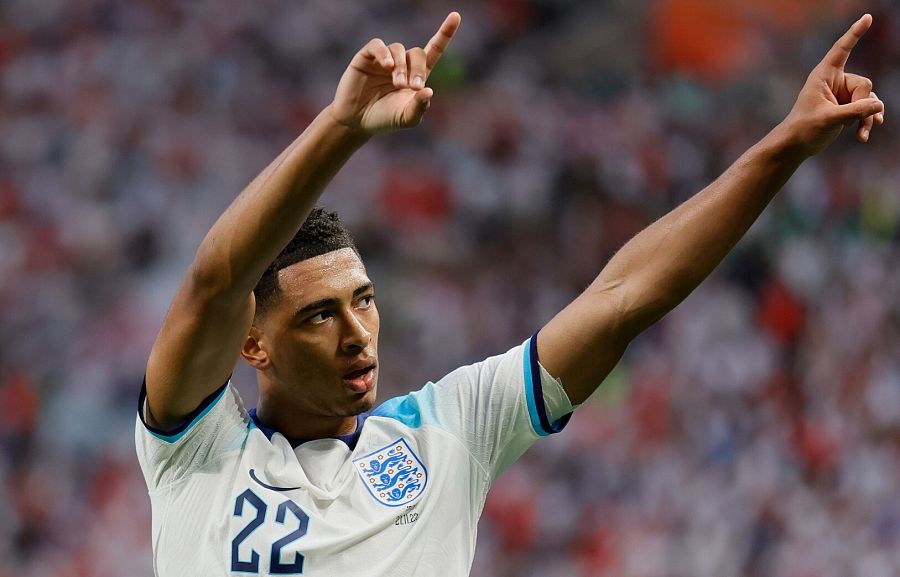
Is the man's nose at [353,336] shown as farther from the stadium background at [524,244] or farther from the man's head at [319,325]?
the stadium background at [524,244]

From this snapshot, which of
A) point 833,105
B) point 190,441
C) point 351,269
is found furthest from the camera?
point 351,269

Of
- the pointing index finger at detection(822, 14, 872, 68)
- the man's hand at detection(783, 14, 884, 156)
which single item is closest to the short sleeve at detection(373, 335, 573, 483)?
the man's hand at detection(783, 14, 884, 156)

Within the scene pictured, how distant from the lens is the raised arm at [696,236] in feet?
8.80

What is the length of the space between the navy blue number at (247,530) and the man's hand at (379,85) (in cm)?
98

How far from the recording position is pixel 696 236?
2.74 meters

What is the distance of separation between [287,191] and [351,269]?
0.70 metres

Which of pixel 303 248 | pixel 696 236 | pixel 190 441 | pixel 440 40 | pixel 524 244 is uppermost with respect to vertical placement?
pixel 524 244

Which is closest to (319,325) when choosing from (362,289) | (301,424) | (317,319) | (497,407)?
(317,319)

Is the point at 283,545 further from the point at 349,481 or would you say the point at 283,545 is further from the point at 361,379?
the point at 361,379

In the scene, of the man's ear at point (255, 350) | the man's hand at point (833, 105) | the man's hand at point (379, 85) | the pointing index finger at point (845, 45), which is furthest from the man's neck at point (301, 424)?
the pointing index finger at point (845, 45)

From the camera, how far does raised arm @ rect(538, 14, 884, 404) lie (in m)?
2.68

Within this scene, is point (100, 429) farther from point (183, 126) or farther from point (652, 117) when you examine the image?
point (652, 117)

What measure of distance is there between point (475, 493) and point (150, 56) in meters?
6.42

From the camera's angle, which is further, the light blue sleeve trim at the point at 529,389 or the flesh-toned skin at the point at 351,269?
the light blue sleeve trim at the point at 529,389
